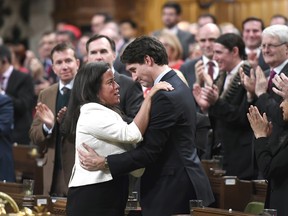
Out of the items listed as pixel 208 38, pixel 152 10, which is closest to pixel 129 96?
pixel 208 38

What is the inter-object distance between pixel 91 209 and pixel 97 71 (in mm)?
822

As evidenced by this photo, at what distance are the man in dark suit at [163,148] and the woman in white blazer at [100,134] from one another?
69 mm

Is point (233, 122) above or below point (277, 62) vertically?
below

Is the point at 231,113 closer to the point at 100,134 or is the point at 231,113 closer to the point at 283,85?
the point at 283,85

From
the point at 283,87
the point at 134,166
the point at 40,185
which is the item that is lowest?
the point at 40,185

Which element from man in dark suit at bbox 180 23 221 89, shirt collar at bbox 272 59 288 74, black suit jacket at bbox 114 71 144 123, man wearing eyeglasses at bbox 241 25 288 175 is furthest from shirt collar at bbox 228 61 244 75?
black suit jacket at bbox 114 71 144 123

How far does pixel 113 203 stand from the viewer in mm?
5652

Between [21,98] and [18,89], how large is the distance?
13 cm

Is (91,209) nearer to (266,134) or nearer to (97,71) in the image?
(97,71)

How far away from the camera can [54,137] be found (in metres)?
7.42

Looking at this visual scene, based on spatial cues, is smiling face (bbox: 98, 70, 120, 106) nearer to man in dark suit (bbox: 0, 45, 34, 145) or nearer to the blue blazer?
the blue blazer

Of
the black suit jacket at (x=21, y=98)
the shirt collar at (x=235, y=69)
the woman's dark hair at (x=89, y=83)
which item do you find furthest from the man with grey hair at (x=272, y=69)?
the black suit jacket at (x=21, y=98)

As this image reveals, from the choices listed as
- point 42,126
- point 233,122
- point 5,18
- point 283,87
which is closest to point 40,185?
point 42,126

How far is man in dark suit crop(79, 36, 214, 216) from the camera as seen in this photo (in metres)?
5.68
